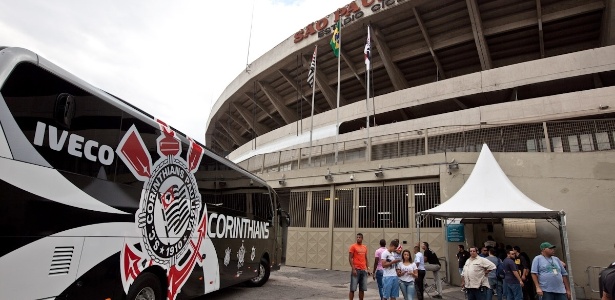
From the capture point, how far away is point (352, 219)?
53.5 ft

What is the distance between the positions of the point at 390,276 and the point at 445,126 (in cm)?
877

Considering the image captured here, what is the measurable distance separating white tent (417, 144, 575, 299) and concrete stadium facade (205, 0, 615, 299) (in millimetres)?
1879

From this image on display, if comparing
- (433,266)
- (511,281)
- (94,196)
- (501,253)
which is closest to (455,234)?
(501,253)

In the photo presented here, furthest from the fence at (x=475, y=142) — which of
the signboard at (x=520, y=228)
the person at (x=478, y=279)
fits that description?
the person at (x=478, y=279)

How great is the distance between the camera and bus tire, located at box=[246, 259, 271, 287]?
11289 millimetres

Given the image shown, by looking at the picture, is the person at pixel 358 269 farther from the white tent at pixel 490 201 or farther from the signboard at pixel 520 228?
the signboard at pixel 520 228

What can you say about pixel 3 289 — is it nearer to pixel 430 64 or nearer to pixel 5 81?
pixel 5 81

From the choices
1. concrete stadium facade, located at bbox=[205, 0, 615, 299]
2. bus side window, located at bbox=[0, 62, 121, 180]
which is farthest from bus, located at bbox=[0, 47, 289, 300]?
concrete stadium facade, located at bbox=[205, 0, 615, 299]

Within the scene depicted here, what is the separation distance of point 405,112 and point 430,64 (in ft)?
16.2

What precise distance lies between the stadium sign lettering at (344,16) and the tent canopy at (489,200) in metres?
14.0

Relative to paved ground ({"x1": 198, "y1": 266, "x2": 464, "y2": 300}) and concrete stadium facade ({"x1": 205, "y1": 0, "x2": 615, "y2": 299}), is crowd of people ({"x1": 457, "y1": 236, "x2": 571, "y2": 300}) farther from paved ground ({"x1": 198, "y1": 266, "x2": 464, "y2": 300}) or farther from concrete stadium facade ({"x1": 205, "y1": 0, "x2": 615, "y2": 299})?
concrete stadium facade ({"x1": 205, "y1": 0, "x2": 615, "y2": 299})

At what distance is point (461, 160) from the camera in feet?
45.8

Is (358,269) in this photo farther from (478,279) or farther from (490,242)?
(490,242)

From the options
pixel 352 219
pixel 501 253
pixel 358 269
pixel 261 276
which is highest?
pixel 352 219
